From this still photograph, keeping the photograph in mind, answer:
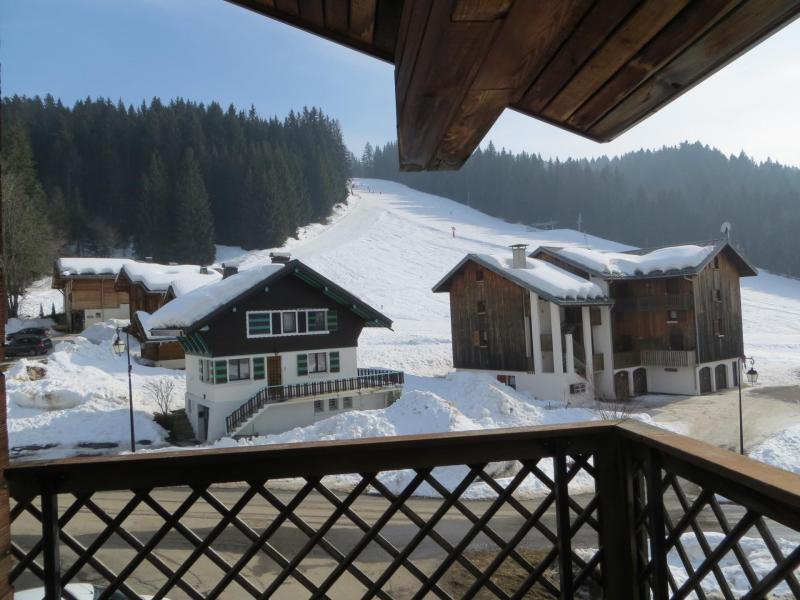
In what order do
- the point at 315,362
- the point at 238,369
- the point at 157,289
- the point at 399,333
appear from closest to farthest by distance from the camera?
the point at 238,369 < the point at 315,362 < the point at 157,289 < the point at 399,333

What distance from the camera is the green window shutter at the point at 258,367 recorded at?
76.5 ft

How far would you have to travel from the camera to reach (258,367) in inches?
922

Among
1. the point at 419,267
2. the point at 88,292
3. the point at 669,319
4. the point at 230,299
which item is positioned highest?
the point at 419,267

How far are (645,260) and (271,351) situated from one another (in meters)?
21.1

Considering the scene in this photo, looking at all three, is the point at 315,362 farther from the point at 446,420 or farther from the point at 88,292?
the point at 88,292

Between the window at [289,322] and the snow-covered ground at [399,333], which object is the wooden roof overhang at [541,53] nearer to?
the snow-covered ground at [399,333]

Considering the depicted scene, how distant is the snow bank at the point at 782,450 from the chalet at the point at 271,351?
13.7 meters

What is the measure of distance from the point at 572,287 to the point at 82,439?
21993 mm

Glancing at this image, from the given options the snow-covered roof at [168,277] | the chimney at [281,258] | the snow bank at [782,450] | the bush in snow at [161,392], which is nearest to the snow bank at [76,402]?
the bush in snow at [161,392]

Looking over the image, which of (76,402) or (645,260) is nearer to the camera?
(76,402)

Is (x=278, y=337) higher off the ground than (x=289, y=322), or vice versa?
(x=289, y=322)

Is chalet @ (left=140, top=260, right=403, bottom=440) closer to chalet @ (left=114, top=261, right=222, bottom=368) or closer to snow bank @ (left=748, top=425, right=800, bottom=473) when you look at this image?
chalet @ (left=114, top=261, right=222, bottom=368)

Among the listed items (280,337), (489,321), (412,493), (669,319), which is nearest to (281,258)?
(280,337)

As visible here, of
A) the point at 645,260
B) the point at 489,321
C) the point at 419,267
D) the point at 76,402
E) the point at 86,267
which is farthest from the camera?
the point at 419,267
